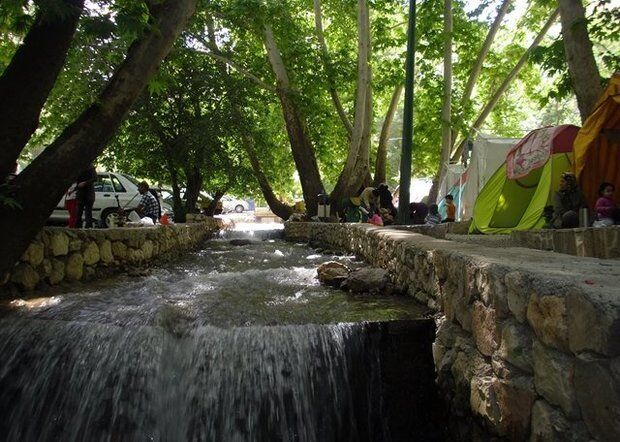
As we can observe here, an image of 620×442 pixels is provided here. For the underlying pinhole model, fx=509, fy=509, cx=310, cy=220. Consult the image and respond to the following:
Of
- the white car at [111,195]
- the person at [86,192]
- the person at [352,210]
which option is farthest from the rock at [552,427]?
the white car at [111,195]

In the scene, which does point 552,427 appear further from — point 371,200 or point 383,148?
point 383,148

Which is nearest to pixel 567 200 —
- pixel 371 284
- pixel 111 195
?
pixel 371 284

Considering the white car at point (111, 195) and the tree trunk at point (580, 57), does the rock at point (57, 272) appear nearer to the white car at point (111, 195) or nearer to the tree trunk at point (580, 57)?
the white car at point (111, 195)

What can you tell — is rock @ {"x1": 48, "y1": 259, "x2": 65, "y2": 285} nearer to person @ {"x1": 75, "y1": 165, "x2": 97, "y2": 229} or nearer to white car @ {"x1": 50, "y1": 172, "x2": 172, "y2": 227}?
person @ {"x1": 75, "y1": 165, "x2": 97, "y2": 229}

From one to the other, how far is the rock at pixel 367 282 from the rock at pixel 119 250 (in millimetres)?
3242

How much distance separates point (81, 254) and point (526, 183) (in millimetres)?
7842

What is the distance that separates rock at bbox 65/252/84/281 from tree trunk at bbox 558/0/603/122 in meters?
7.18

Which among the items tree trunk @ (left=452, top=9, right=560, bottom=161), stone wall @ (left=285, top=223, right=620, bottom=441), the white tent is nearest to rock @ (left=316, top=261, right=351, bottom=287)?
stone wall @ (left=285, top=223, right=620, bottom=441)

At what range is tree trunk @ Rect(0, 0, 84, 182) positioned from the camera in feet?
14.8

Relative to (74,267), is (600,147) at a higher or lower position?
higher

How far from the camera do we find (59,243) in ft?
18.6

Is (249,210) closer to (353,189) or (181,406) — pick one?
(353,189)

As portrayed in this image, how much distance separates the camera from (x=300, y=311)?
16.4 feet

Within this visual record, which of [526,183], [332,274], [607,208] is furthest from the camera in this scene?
[526,183]
